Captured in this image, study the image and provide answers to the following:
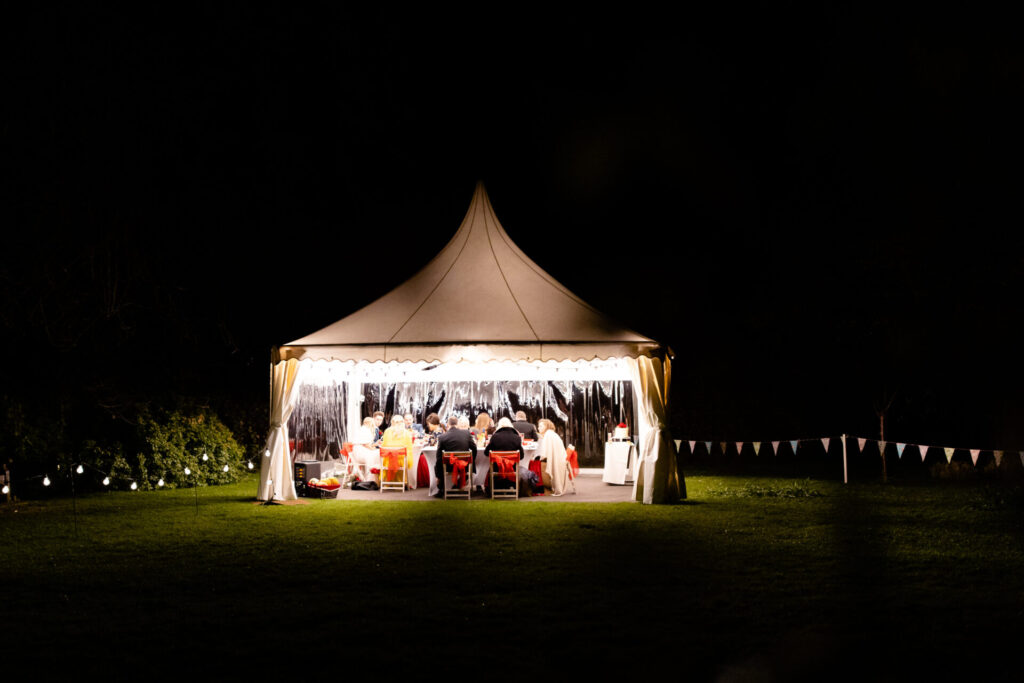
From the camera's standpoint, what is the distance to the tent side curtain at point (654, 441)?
10.4 m

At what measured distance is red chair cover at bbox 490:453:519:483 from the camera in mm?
10984

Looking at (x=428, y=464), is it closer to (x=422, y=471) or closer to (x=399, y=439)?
(x=422, y=471)

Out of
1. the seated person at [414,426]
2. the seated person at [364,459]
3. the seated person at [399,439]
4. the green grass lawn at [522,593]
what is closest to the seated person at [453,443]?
the seated person at [399,439]

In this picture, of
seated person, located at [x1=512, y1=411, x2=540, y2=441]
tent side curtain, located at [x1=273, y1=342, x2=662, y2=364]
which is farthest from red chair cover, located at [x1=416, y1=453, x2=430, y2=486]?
tent side curtain, located at [x1=273, y1=342, x2=662, y2=364]

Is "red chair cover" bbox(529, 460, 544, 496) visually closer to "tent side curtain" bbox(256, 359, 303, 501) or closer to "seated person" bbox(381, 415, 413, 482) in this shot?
"seated person" bbox(381, 415, 413, 482)

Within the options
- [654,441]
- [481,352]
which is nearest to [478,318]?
[481,352]

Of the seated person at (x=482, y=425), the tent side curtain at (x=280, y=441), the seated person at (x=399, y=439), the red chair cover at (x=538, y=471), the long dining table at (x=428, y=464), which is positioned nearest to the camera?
the tent side curtain at (x=280, y=441)

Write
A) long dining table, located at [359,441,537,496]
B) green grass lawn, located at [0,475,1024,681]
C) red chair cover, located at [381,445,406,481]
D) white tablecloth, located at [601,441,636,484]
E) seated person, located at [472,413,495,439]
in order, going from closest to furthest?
green grass lawn, located at [0,475,1024,681]
long dining table, located at [359,441,537,496]
red chair cover, located at [381,445,406,481]
white tablecloth, located at [601,441,636,484]
seated person, located at [472,413,495,439]

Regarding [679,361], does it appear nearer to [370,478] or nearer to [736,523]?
[370,478]

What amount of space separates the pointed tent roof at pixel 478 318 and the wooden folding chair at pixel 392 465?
5.85ft

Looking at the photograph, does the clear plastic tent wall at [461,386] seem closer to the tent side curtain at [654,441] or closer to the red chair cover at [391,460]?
the tent side curtain at [654,441]

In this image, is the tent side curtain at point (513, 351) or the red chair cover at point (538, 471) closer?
the tent side curtain at point (513, 351)

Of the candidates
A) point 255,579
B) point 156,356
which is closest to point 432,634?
point 255,579

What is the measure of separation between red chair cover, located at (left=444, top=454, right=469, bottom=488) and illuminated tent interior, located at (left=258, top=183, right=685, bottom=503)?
1105 millimetres
